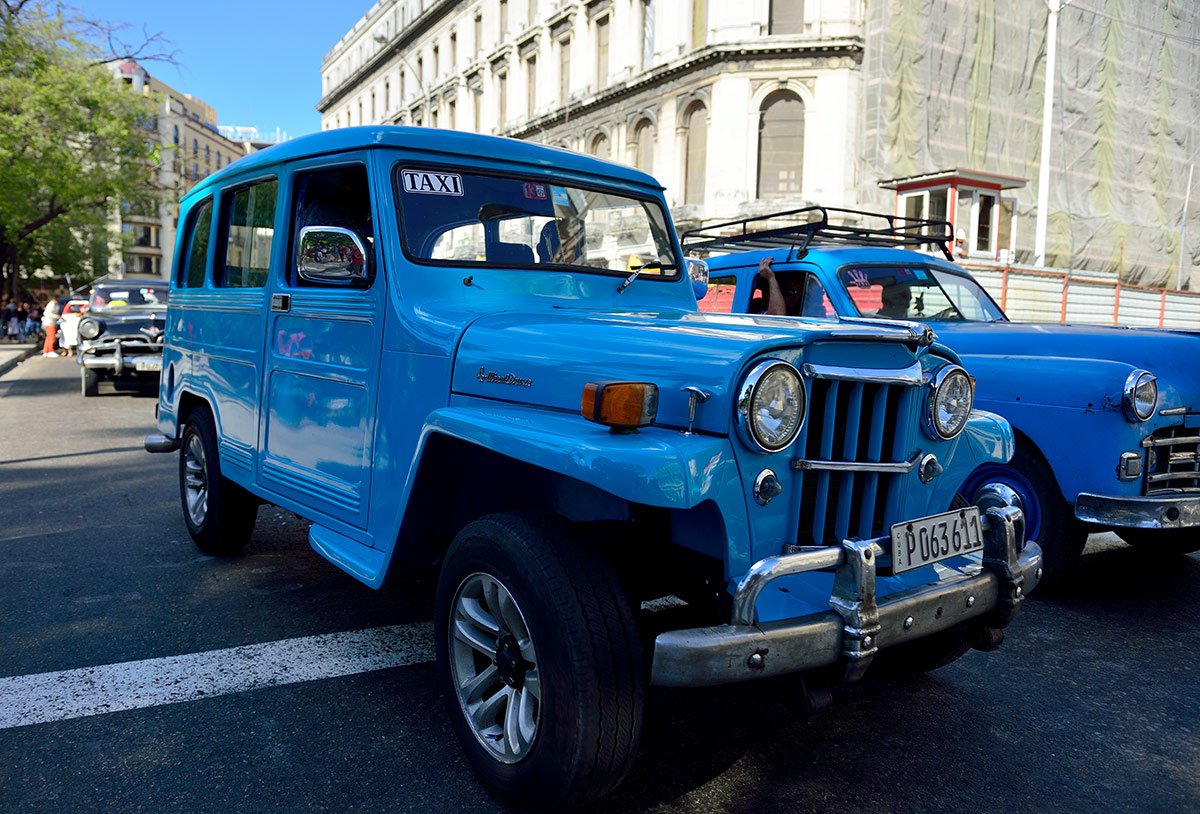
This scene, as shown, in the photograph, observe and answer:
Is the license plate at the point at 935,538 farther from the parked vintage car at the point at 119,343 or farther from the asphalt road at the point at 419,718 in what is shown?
the parked vintage car at the point at 119,343

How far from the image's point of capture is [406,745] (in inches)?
119

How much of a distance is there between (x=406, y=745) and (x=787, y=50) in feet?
86.7

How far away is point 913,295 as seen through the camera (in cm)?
649

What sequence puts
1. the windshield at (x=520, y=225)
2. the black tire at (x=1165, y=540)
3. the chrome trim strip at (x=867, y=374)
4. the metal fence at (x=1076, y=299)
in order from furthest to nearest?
the metal fence at (x=1076, y=299), the black tire at (x=1165, y=540), the windshield at (x=520, y=225), the chrome trim strip at (x=867, y=374)

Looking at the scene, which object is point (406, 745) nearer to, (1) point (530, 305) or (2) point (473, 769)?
(2) point (473, 769)

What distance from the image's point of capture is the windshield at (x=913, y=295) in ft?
21.1

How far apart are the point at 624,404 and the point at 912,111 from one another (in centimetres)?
2634

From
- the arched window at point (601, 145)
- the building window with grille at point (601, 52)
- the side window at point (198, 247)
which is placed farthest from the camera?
the building window with grille at point (601, 52)

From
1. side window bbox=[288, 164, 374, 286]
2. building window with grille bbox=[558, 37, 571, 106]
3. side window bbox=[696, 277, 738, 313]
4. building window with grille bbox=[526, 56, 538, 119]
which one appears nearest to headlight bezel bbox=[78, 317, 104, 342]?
side window bbox=[696, 277, 738, 313]

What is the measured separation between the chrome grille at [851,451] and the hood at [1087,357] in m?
2.35

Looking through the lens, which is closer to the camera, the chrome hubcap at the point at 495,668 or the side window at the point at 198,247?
the chrome hubcap at the point at 495,668

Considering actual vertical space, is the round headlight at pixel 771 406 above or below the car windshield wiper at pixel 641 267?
below

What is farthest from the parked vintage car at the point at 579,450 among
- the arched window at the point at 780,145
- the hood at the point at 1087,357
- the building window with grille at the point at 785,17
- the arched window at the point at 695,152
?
the building window with grille at the point at 785,17

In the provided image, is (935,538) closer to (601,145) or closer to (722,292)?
(722,292)
